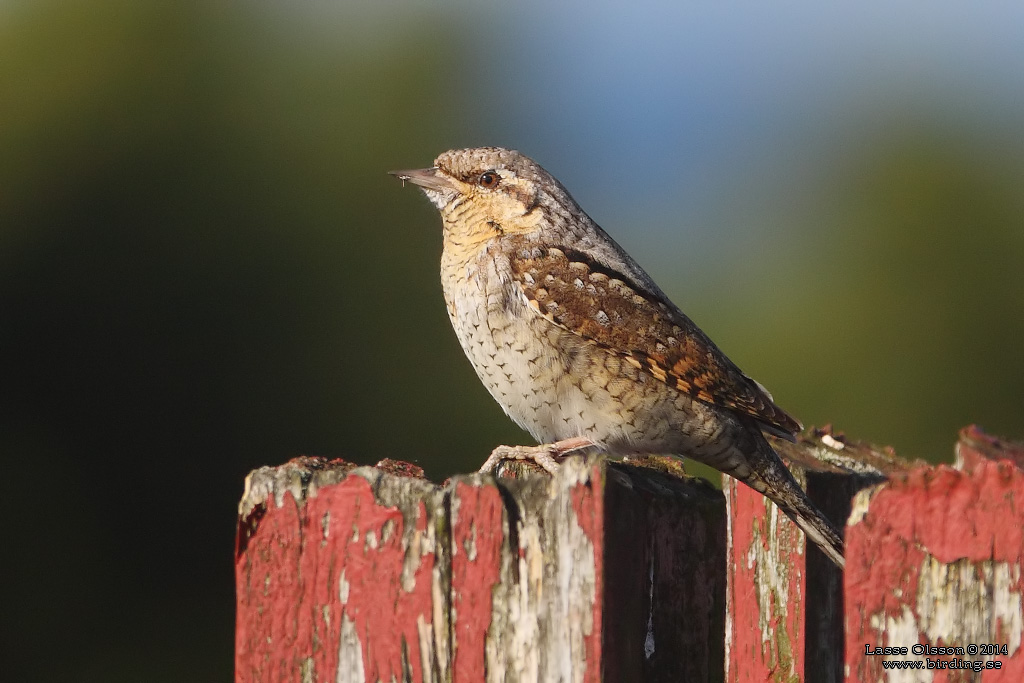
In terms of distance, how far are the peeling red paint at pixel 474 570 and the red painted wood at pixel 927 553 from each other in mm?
522

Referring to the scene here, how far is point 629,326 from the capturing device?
12.2 ft

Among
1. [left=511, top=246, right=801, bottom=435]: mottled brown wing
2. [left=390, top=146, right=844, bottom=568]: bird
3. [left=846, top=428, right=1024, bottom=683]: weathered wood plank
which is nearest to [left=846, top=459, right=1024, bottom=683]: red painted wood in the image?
[left=846, top=428, right=1024, bottom=683]: weathered wood plank

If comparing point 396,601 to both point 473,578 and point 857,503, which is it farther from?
point 857,503

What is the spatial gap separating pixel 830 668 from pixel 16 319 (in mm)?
5912

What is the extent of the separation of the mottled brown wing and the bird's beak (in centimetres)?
51

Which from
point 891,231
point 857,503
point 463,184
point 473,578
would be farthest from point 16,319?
point 891,231

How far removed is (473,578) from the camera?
64.5 inches

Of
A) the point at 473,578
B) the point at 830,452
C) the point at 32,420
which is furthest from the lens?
the point at 32,420

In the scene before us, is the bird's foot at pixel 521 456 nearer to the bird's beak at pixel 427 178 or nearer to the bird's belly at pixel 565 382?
the bird's belly at pixel 565 382

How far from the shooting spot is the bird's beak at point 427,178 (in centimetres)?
417

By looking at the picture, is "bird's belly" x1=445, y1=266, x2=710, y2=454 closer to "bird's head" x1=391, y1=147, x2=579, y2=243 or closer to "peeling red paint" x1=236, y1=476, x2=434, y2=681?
"bird's head" x1=391, y1=147, x2=579, y2=243

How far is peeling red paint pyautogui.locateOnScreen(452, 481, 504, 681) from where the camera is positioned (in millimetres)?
1624

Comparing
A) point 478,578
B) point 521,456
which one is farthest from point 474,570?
point 521,456

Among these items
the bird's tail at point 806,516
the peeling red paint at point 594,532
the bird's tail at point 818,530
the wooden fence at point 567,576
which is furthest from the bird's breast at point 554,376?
the peeling red paint at point 594,532
